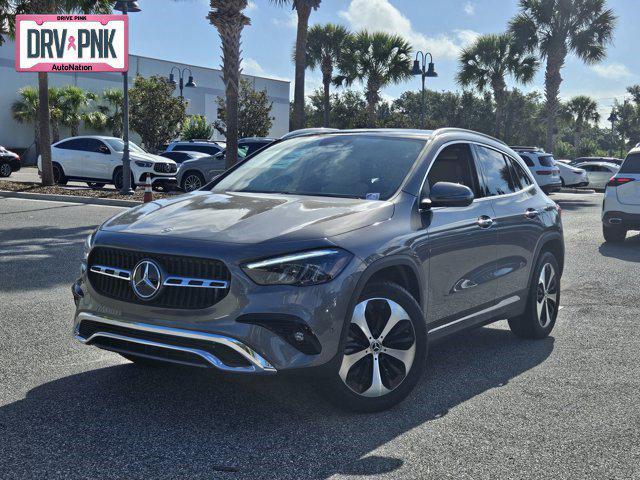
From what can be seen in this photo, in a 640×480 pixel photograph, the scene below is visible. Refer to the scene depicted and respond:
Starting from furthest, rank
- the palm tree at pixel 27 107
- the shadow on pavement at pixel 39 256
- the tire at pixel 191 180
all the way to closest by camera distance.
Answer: the palm tree at pixel 27 107
the tire at pixel 191 180
the shadow on pavement at pixel 39 256

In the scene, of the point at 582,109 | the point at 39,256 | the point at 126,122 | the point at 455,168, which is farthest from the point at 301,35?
the point at 582,109

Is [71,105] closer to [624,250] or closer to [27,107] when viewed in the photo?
[27,107]

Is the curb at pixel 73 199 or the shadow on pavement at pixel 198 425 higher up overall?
the shadow on pavement at pixel 198 425

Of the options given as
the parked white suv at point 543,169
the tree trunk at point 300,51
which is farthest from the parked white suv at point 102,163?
the parked white suv at point 543,169

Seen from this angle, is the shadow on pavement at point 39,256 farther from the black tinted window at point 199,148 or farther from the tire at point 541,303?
the black tinted window at point 199,148

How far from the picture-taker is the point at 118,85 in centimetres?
5150

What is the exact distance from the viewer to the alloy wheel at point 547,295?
21.6ft

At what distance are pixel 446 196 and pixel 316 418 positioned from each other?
156 centimetres

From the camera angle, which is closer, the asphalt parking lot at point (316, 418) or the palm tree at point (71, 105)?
the asphalt parking lot at point (316, 418)

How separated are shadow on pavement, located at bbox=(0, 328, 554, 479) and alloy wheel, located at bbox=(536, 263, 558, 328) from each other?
3.70 feet

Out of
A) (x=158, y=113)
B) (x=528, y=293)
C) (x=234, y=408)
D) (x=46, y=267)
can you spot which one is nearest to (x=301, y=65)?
(x=158, y=113)

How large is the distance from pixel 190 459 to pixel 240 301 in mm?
785

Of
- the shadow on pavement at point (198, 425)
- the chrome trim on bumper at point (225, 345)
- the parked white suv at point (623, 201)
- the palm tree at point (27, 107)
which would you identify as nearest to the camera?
the shadow on pavement at point (198, 425)

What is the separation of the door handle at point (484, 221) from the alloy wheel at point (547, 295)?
109 centimetres
